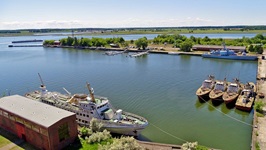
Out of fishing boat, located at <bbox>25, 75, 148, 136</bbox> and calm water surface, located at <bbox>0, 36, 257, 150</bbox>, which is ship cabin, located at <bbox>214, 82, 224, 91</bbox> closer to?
calm water surface, located at <bbox>0, 36, 257, 150</bbox>

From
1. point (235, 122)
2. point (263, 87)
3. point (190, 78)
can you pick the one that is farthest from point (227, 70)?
point (235, 122)

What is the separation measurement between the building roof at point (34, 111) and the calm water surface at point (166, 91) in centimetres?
1179

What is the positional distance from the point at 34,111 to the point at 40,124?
3557 mm

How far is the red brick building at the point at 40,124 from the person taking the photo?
2394 centimetres

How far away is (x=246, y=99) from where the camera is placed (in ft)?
124

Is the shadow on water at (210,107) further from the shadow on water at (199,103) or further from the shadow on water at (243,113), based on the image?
the shadow on water at (243,113)

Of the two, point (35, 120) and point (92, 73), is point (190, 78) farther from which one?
point (35, 120)

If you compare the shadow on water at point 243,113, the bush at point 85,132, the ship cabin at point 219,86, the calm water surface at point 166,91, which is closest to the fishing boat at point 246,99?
the shadow on water at point 243,113

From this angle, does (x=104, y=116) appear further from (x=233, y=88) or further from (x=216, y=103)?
(x=233, y=88)

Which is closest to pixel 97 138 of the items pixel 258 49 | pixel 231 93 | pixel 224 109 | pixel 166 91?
pixel 224 109

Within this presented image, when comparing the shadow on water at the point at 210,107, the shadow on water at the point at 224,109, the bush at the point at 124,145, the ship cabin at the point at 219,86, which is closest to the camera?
the bush at the point at 124,145

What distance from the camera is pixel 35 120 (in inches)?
970

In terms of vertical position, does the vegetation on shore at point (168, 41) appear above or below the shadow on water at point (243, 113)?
above

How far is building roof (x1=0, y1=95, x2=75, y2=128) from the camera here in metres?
24.5
